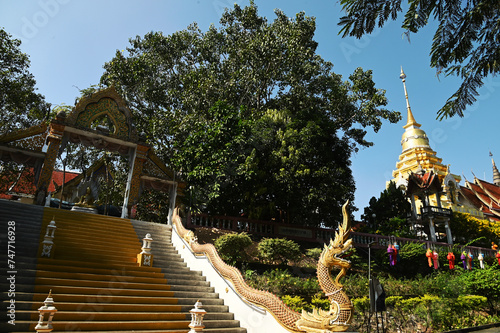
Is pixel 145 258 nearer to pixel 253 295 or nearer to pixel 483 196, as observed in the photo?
pixel 253 295

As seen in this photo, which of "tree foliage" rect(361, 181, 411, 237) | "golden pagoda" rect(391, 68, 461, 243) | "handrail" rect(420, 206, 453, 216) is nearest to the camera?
"handrail" rect(420, 206, 453, 216)

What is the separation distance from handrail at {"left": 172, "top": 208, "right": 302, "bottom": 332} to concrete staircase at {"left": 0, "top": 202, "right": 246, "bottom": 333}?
0.56 meters

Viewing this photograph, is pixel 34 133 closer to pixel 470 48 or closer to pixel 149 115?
pixel 149 115

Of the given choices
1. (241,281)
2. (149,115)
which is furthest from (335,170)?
(149,115)

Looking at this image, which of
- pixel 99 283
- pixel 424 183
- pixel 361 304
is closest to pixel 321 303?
pixel 361 304

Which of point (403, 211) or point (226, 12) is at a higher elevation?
point (226, 12)

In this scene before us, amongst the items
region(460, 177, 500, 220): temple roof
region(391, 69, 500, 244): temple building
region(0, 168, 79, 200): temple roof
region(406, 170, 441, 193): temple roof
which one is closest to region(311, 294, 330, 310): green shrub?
region(0, 168, 79, 200): temple roof

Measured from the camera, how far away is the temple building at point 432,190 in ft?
78.5

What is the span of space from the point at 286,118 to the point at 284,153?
264cm

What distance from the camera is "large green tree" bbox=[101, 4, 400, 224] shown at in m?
14.4

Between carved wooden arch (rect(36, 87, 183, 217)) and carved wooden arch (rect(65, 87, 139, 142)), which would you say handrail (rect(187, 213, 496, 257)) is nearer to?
carved wooden arch (rect(36, 87, 183, 217))

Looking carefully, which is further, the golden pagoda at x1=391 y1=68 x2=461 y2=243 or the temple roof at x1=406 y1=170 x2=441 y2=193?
the temple roof at x1=406 y1=170 x2=441 y2=193

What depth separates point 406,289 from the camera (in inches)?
490

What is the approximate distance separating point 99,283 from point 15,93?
1490 centimetres
